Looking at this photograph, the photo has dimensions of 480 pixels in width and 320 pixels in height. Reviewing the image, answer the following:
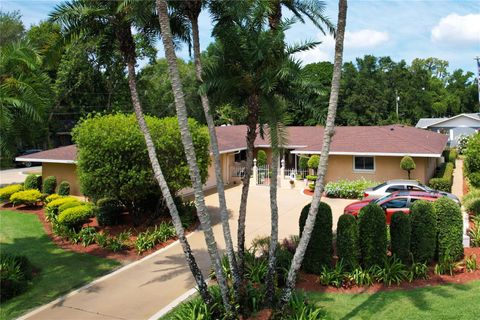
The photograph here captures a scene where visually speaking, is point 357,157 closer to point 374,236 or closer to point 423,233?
point 423,233

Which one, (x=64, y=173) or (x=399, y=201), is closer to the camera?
(x=399, y=201)

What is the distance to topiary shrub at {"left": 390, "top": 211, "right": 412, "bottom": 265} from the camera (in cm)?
1172

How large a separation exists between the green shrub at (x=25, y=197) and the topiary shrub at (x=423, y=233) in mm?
19271

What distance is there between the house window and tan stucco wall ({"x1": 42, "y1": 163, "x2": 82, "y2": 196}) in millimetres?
17143

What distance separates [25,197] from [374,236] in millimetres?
18805

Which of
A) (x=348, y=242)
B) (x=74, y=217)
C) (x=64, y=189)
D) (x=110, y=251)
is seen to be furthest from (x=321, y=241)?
(x=64, y=189)

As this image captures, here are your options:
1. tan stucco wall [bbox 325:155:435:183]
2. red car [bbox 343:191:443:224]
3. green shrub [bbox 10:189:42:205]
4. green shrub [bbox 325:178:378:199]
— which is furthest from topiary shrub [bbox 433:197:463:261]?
green shrub [bbox 10:189:42:205]

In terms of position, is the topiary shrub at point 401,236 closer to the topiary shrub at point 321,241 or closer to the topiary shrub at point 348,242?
the topiary shrub at point 348,242

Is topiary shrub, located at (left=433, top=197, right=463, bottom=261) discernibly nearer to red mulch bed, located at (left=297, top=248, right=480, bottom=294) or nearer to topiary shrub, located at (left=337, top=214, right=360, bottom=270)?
red mulch bed, located at (left=297, top=248, right=480, bottom=294)

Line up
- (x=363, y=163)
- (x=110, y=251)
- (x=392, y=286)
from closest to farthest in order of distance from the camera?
(x=392, y=286) < (x=110, y=251) < (x=363, y=163)

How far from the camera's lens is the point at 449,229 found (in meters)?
12.1

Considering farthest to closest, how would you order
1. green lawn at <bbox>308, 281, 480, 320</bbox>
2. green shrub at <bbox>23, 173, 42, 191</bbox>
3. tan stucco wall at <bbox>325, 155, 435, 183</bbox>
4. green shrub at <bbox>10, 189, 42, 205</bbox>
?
1. green shrub at <bbox>23, 173, 42, 191</bbox>
2. tan stucco wall at <bbox>325, 155, 435, 183</bbox>
3. green shrub at <bbox>10, 189, 42, 205</bbox>
4. green lawn at <bbox>308, 281, 480, 320</bbox>

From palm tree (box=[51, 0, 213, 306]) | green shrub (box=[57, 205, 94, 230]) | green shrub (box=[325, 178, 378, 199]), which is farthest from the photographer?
green shrub (box=[325, 178, 378, 199])

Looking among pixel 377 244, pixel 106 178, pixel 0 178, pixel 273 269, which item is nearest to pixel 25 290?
pixel 106 178
